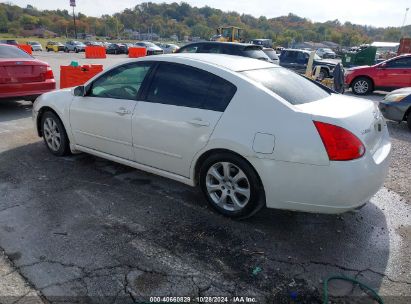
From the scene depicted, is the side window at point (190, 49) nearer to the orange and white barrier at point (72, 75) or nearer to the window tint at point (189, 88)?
the orange and white barrier at point (72, 75)

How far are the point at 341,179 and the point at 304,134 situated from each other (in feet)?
1.55

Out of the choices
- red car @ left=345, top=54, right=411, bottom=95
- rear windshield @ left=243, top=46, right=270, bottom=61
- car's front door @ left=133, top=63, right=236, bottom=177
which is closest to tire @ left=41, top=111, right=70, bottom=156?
car's front door @ left=133, top=63, right=236, bottom=177

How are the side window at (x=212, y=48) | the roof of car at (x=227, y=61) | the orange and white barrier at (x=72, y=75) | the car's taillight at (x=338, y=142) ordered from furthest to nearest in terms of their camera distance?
the side window at (x=212, y=48) → the orange and white barrier at (x=72, y=75) → the roof of car at (x=227, y=61) → the car's taillight at (x=338, y=142)

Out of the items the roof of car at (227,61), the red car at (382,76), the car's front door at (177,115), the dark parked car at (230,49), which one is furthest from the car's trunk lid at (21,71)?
the red car at (382,76)

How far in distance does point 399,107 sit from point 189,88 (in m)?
5.61

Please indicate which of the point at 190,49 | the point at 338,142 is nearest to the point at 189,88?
the point at 338,142

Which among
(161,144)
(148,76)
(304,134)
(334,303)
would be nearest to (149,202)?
(161,144)

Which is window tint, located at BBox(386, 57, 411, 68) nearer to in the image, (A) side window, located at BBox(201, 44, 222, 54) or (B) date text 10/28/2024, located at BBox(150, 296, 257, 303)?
(A) side window, located at BBox(201, 44, 222, 54)

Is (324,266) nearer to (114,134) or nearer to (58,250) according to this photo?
(58,250)

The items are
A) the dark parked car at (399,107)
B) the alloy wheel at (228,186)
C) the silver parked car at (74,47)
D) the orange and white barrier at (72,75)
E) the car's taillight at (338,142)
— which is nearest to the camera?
the car's taillight at (338,142)

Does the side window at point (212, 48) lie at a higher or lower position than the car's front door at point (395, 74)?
higher

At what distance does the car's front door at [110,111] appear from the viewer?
160 inches

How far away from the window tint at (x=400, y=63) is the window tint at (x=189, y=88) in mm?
10886

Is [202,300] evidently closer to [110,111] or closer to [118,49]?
[110,111]
